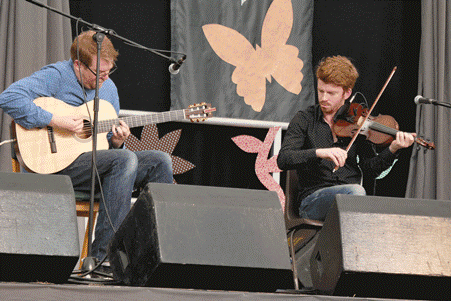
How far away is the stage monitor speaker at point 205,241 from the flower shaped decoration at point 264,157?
206 centimetres

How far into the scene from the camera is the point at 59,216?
4.92 feet

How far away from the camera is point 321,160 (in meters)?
2.69

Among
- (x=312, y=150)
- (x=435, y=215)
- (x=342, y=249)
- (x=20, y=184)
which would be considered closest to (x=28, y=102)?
(x=20, y=184)

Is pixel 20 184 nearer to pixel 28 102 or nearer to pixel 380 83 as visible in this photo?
pixel 28 102

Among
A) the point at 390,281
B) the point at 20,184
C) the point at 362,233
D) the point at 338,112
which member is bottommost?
the point at 390,281

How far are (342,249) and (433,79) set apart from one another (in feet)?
8.86

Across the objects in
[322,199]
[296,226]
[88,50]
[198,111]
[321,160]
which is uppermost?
[88,50]

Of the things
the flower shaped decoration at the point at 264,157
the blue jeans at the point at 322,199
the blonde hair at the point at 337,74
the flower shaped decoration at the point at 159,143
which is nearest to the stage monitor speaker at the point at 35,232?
the blue jeans at the point at 322,199

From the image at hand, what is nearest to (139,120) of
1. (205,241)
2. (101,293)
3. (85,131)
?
(85,131)

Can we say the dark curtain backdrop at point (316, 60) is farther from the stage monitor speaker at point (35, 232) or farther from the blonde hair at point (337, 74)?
the stage monitor speaker at point (35, 232)

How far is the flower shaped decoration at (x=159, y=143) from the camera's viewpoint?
3541 millimetres

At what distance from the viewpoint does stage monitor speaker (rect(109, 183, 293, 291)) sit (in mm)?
1512

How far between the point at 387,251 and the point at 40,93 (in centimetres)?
170

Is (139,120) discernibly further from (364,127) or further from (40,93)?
(364,127)
